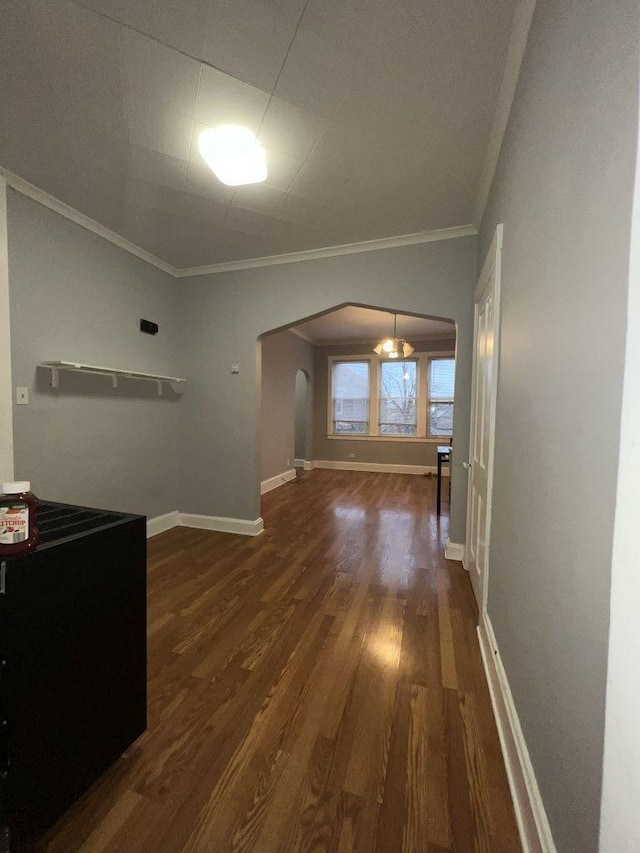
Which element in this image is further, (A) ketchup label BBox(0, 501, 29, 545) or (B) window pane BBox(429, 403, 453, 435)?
(B) window pane BBox(429, 403, 453, 435)

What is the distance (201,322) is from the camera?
3.62m

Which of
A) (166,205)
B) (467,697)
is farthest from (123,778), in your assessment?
(166,205)

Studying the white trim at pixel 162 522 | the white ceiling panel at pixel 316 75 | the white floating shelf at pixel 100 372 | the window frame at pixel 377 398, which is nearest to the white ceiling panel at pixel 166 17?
the white ceiling panel at pixel 316 75

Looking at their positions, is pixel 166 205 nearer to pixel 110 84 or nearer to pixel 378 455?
pixel 110 84

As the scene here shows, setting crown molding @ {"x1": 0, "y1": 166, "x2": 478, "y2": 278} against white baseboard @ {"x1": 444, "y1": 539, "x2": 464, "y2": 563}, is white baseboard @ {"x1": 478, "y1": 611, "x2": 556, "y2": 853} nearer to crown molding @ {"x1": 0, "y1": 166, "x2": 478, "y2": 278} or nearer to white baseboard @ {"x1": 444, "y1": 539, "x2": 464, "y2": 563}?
white baseboard @ {"x1": 444, "y1": 539, "x2": 464, "y2": 563}

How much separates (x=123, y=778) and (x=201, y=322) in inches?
137

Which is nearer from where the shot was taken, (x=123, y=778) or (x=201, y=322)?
(x=123, y=778)

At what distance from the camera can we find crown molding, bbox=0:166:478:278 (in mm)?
2316

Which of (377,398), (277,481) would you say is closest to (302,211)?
(277,481)

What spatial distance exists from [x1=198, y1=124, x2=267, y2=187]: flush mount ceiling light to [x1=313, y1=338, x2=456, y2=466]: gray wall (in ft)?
18.3

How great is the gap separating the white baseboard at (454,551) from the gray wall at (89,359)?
2.94 m

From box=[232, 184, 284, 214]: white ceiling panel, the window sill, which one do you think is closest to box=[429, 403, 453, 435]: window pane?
the window sill

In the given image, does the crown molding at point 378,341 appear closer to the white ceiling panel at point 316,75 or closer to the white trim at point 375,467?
the white trim at point 375,467

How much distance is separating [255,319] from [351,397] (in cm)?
435
